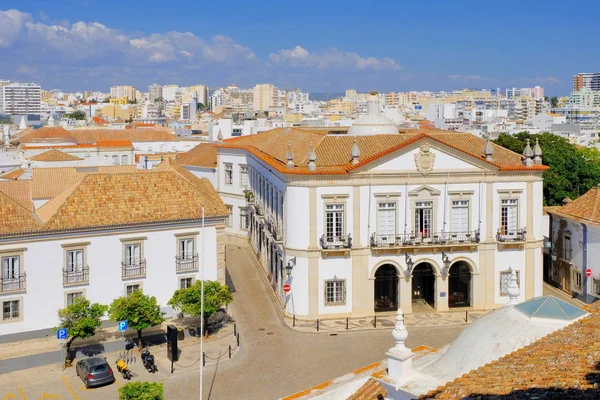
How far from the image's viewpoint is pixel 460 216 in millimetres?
36500

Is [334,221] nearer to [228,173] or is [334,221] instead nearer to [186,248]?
[186,248]

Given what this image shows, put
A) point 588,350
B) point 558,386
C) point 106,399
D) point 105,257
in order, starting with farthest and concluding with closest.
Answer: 1. point 105,257
2. point 106,399
3. point 588,350
4. point 558,386

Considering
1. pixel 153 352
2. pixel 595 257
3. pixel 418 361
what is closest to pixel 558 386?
pixel 418 361

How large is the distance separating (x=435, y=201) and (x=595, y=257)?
9521mm

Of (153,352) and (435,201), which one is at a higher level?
(435,201)

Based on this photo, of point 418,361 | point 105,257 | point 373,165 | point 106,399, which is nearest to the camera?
point 418,361

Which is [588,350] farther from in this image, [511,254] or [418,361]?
[511,254]

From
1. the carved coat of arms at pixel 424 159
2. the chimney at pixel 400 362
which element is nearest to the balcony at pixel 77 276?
the carved coat of arms at pixel 424 159

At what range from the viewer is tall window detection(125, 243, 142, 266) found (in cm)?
Result: 3262

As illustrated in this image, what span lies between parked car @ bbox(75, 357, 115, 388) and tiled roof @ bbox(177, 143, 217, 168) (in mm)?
32989

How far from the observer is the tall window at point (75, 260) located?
3166cm

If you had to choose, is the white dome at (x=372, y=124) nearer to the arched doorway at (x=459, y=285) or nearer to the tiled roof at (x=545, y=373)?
the arched doorway at (x=459, y=285)

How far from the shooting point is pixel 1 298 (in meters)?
30.2

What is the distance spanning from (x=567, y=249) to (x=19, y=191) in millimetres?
29062
